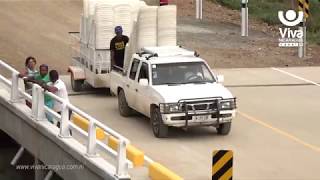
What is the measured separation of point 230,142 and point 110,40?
Answer: 21.7 ft

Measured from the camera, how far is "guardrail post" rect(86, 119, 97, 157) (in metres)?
12.2

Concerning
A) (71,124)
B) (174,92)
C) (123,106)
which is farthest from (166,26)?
(71,124)

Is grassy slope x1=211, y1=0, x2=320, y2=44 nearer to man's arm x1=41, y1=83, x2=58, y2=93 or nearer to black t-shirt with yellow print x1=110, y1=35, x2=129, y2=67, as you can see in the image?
black t-shirt with yellow print x1=110, y1=35, x2=129, y2=67

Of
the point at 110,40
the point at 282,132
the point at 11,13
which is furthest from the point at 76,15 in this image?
the point at 282,132

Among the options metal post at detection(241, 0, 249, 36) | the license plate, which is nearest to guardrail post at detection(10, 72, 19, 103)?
the license plate

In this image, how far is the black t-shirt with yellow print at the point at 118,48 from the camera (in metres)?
20.4

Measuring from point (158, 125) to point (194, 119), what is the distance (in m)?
0.79

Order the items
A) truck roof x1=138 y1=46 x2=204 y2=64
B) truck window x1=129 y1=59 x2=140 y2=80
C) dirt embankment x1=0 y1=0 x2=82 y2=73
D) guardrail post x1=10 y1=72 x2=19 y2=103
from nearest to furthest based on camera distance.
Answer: guardrail post x1=10 y1=72 x2=19 y2=103 < truck roof x1=138 y1=46 x2=204 y2=64 < truck window x1=129 y1=59 x2=140 y2=80 < dirt embankment x1=0 y1=0 x2=82 y2=73

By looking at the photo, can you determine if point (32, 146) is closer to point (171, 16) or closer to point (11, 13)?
point (171, 16)

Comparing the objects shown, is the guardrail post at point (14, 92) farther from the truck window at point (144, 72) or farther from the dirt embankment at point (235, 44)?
the dirt embankment at point (235, 44)

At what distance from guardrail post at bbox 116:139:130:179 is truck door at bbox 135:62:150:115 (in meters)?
5.11

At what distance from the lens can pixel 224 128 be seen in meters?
16.4

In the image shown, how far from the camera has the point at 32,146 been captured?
51.5 ft

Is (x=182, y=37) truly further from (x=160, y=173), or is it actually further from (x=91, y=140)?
(x=160, y=173)
